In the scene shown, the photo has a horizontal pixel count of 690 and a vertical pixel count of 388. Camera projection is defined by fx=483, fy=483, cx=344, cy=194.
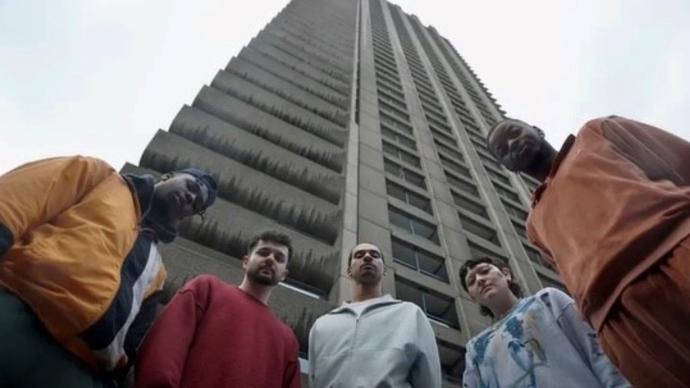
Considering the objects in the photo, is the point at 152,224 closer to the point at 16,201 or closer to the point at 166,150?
the point at 16,201

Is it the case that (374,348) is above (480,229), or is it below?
above

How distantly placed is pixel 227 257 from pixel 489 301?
5471mm

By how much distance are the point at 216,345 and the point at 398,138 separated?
51.5ft

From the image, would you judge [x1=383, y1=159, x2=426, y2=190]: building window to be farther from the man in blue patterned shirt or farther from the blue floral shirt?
the blue floral shirt

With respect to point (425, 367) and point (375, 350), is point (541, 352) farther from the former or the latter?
point (375, 350)

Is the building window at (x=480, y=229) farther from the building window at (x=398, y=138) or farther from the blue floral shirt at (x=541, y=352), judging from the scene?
the blue floral shirt at (x=541, y=352)

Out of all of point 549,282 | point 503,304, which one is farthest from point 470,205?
point 503,304

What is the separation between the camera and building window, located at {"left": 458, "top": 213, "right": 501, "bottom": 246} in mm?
14734

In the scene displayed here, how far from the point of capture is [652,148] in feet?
8.63

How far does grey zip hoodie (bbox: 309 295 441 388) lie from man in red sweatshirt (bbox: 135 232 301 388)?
267 mm

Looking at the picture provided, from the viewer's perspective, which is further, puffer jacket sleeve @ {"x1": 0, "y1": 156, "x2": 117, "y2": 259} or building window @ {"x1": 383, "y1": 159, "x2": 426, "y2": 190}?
building window @ {"x1": 383, "y1": 159, "x2": 426, "y2": 190}

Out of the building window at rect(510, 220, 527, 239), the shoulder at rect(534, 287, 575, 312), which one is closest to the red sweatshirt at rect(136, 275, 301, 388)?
the shoulder at rect(534, 287, 575, 312)

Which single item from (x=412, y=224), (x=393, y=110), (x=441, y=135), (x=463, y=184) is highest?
(x=393, y=110)

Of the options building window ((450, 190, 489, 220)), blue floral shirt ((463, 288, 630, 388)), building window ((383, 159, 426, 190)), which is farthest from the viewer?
building window ((450, 190, 489, 220))
